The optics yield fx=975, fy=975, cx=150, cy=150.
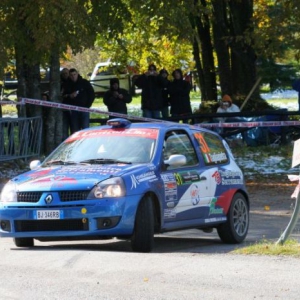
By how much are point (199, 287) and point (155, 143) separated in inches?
152

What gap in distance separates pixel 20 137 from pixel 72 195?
31.9ft

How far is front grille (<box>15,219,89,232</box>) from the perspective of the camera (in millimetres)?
10742

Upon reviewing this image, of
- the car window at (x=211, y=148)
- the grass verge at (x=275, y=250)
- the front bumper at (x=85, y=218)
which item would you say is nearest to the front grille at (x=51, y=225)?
the front bumper at (x=85, y=218)

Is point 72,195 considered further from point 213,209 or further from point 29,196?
point 213,209

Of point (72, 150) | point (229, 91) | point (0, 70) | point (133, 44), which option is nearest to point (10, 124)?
point (0, 70)

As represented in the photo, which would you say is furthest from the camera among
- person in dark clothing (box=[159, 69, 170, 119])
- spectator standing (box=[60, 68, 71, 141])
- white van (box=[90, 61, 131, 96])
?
white van (box=[90, 61, 131, 96])

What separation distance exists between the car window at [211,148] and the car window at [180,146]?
0.19 m

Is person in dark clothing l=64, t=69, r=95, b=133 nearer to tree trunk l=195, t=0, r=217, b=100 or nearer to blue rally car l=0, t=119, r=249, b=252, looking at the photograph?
blue rally car l=0, t=119, r=249, b=252

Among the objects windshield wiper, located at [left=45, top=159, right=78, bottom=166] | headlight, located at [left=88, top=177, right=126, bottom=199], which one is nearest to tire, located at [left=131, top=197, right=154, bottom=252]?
headlight, located at [left=88, top=177, right=126, bottom=199]

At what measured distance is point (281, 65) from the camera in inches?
1188

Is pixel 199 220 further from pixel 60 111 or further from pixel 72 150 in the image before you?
pixel 60 111

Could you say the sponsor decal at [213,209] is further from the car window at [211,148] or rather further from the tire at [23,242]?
A: the tire at [23,242]

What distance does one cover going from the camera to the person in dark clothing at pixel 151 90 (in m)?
24.1

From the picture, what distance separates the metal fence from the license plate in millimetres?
8937
